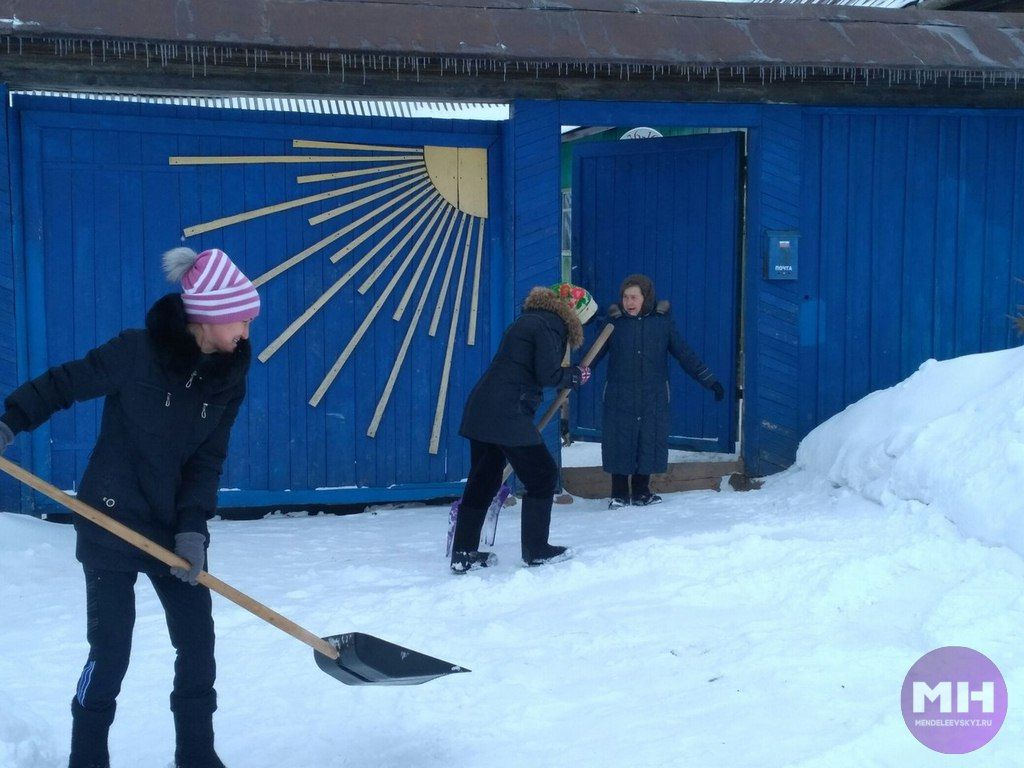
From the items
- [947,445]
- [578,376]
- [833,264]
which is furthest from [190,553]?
[833,264]

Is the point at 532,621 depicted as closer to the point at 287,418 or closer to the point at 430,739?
the point at 430,739

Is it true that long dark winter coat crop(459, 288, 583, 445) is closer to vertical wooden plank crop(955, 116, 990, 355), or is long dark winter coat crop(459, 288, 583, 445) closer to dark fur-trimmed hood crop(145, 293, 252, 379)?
dark fur-trimmed hood crop(145, 293, 252, 379)

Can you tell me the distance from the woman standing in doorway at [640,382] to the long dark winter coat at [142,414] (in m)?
4.11

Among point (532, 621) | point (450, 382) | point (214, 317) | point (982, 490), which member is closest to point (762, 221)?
point (450, 382)

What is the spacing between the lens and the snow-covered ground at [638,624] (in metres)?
3.47

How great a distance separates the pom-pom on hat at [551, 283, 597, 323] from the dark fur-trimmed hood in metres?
2.68

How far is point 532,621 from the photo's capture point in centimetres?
470

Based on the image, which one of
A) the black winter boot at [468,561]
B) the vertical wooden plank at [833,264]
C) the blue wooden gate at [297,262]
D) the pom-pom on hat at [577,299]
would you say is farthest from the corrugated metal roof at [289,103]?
the black winter boot at [468,561]

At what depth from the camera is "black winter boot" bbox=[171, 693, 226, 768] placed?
3266 millimetres

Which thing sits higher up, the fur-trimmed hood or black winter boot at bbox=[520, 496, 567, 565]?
the fur-trimmed hood

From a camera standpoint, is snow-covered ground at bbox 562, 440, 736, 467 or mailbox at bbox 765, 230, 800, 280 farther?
snow-covered ground at bbox 562, 440, 736, 467

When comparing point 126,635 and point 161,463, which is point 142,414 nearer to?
point 161,463

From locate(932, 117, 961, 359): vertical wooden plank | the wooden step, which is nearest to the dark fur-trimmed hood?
the wooden step

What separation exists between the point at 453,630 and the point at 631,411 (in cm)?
278
